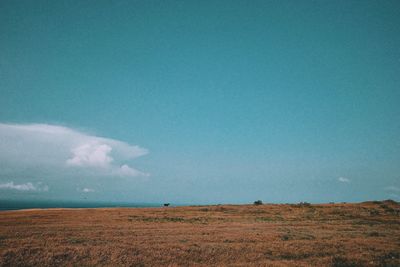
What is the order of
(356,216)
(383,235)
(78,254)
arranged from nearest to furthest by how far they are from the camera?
(78,254) < (383,235) < (356,216)

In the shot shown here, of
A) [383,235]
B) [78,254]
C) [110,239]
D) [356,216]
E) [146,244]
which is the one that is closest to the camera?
[78,254]

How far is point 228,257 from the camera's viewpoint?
17828 millimetres

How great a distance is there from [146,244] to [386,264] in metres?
15.8

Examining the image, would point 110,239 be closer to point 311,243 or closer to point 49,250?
point 49,250

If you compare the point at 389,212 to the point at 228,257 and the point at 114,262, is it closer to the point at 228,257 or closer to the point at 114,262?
the point at 228,257

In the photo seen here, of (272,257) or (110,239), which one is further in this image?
(110,239)

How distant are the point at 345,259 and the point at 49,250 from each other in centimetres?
1911

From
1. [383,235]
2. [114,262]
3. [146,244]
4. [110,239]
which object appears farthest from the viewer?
[383,235]

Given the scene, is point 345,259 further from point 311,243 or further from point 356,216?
point 356,216

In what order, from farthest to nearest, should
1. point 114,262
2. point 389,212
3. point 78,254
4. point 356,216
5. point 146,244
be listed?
point 389,212
point 356,216
point 146,244
point 78,254
point 114,262

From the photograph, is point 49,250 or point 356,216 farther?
point 356,216

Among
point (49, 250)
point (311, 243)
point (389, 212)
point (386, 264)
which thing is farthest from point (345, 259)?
point (389, 212)

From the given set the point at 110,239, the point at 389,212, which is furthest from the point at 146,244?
the point at 389,212

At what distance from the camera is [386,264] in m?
16.9
